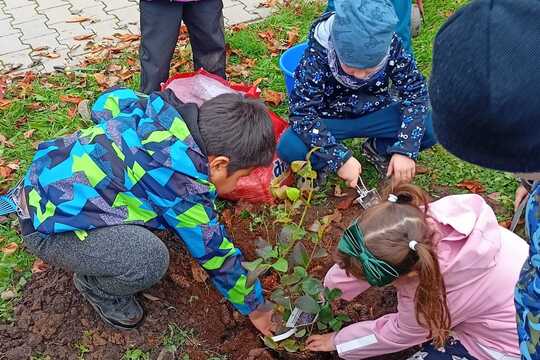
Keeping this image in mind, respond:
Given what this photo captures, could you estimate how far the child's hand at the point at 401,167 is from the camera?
8.93ft

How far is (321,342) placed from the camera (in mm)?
2184

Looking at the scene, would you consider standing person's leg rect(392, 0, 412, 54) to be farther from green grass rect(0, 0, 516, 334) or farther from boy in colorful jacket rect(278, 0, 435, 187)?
green grass rect(0, 0, 516, 334)

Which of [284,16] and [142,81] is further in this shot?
[284,16]

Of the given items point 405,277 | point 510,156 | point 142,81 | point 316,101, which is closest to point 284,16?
point 142,81

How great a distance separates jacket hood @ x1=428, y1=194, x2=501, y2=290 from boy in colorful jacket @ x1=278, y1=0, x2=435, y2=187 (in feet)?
2.60

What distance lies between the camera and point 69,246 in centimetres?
209

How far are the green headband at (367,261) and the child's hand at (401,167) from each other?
968mm

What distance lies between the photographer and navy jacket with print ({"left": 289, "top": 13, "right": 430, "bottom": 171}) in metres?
2.69

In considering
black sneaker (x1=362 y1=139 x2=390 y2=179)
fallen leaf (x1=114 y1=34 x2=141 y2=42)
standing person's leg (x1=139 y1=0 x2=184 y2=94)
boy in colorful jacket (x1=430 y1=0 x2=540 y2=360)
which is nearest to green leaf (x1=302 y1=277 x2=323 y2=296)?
boy in colorful jacket (x1=430 y1=0 x2=540 y2=360)

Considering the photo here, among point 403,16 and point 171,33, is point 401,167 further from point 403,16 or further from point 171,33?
point 171,33

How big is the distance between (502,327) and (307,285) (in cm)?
61

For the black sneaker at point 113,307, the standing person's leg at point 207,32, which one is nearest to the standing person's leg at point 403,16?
the standing person's leg at point 207,32

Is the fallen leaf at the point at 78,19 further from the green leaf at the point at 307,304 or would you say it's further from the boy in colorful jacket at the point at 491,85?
the boy in colorful jacket at the point at 491,85

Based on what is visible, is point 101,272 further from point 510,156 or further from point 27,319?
point 510,156
